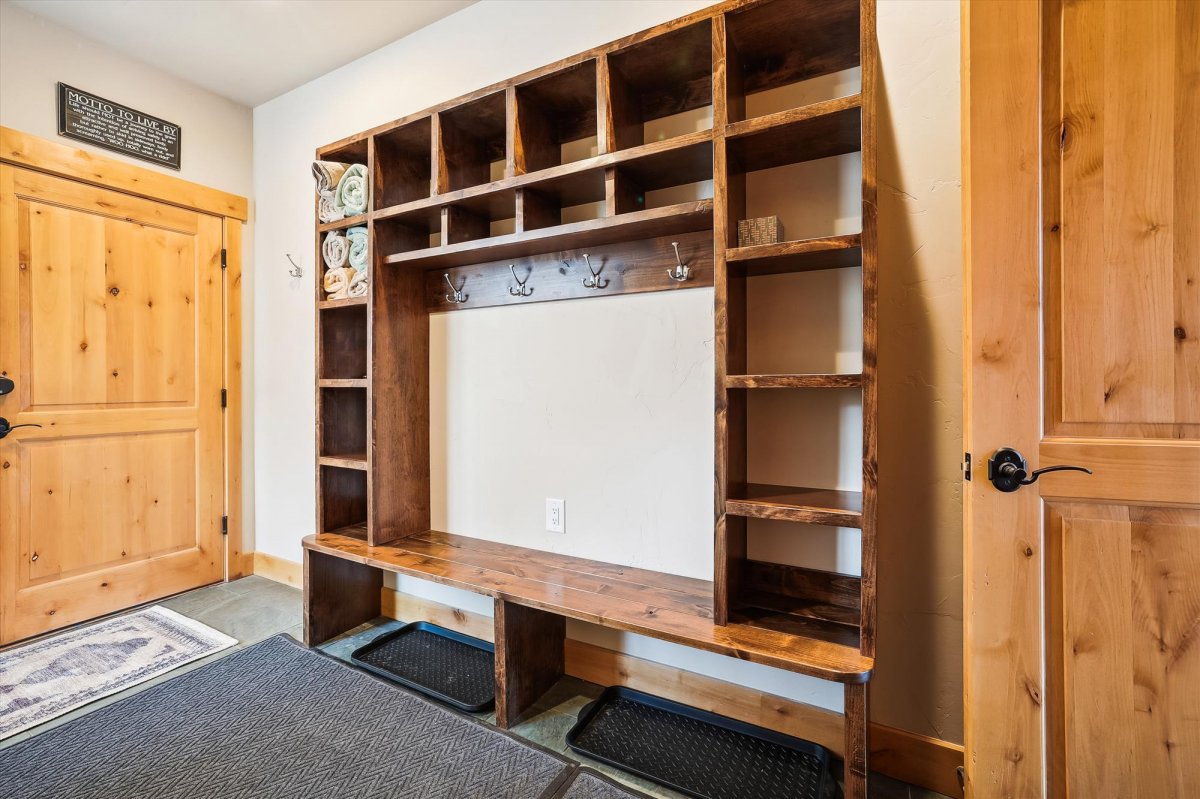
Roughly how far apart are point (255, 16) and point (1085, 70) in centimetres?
297

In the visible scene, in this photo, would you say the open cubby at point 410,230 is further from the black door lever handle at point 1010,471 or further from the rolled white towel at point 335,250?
the black door lever handle at point 1010,471

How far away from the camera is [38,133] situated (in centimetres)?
239

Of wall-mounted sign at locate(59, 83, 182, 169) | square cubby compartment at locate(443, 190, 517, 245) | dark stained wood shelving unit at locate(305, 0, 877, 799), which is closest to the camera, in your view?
dark stained wood shelving unit at locate(305, 0, 877, 799)

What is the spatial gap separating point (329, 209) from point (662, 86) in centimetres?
149

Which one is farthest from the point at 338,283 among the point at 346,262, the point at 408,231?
the point at 408,231

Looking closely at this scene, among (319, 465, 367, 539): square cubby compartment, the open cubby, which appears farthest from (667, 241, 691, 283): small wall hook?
(319, 465, 367, 539): square cubby compartment

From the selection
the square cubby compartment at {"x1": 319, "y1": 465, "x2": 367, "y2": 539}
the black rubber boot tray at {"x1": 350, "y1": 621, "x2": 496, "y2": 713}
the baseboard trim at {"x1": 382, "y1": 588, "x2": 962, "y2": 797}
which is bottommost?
the black rubber boot tray at {"x1": 350, "y1": 621, "x2": 496, "y2": 713}

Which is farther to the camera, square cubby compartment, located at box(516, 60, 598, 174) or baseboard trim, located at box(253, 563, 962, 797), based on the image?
square cubby compartment, located at box(516, 60, 598, 174)

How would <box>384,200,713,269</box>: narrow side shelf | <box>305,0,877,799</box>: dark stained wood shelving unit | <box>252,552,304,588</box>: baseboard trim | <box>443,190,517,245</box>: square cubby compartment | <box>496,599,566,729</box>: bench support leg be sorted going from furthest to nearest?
<box>252,552,304,588</box>: baseboard trim
<box>443,190,517,245</box>: square cubby compartment
<box>496,599,566,729</box>: bench support leg
<box>384,200,713,269</box>: narrow side shelf
<box>305,0,877,799</box>: dark stained wood shelving unit

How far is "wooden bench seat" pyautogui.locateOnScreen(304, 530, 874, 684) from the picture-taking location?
4.38 feet

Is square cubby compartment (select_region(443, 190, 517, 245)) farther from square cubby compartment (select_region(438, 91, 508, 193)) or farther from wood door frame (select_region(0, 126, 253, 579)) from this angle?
wood door frame (select_region(0, 126, 253, 579))

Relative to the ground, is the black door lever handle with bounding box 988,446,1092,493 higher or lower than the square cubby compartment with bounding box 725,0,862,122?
lower

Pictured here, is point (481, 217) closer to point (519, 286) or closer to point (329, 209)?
point (519, 286)

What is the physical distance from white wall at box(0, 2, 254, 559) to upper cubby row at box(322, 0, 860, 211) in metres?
1.16
